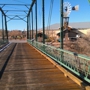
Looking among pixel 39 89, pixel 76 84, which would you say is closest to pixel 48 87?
pixel 39 89

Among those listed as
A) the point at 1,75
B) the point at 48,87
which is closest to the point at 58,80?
the point at 48,87

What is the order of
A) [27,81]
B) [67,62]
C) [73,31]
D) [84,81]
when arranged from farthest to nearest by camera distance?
[73,31] → [67,62] → [27,81] → [84,81]

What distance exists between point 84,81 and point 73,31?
196 ft

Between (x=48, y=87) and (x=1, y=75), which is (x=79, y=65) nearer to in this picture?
(x=48, y=87)

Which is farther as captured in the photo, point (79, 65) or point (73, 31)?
point (73, 31)

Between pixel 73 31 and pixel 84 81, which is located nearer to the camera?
pixel 84 81

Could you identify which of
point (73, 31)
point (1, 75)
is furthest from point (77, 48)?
point (1, 75)

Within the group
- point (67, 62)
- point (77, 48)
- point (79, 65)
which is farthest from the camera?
point (77, 48)

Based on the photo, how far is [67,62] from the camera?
7.91 m

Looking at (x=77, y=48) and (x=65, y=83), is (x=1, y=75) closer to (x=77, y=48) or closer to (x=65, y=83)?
(x=65, y=83)

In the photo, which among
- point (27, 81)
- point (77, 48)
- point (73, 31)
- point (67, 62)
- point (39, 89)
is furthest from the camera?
point (73, 31)

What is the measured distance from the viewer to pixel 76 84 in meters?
5.90

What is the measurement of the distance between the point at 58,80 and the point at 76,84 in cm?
77

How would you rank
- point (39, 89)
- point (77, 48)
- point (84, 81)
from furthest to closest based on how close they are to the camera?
1. point (77, 48)
2. point (84, 81)
3. point (39, 89)
